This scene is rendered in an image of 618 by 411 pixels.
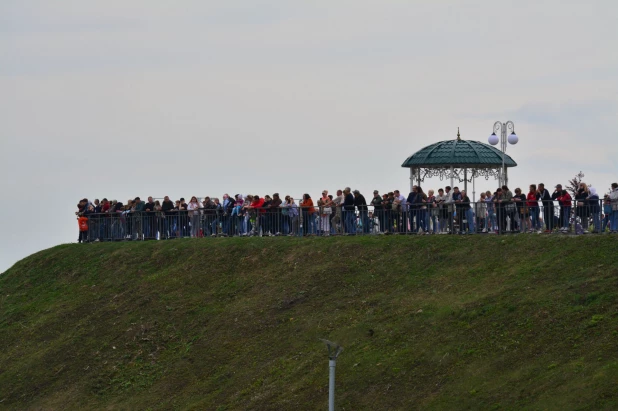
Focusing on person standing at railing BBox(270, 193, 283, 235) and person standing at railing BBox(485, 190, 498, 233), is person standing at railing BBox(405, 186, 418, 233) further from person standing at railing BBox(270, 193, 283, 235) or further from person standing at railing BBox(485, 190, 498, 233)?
person standing at railing BBox(270, 193, 283, 235)

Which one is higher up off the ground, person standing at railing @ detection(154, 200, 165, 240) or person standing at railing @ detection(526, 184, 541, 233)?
person standing at railing @ detection(154, 200, 165, 240)

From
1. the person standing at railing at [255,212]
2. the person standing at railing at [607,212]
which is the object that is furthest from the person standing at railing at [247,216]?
the person standing at railing at [607,212]

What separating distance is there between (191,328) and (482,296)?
9637 millimetres

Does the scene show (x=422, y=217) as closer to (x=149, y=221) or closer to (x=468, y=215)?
(x=468, y=215)

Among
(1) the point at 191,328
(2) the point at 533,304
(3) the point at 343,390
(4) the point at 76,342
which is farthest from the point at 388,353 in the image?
(4) the point at 76,342

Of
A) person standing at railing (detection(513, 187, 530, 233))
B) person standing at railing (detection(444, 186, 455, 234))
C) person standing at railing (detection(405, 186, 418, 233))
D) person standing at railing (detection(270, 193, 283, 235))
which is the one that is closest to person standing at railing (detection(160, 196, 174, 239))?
person standing at railing (detection(270, 193, 283, 235))

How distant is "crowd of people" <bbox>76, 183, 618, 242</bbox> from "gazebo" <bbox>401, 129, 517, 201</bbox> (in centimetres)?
564

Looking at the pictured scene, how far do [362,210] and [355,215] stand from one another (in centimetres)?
37

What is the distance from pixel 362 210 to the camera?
37125 mm

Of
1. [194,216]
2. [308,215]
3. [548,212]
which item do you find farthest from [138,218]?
[548,212]

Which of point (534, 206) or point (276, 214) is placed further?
point (276, 214)

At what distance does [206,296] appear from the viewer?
36.1m

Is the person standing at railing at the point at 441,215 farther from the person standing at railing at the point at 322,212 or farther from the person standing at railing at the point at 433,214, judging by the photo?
the person standing at railing at the point at 322,212

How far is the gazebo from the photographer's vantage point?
4369cm
